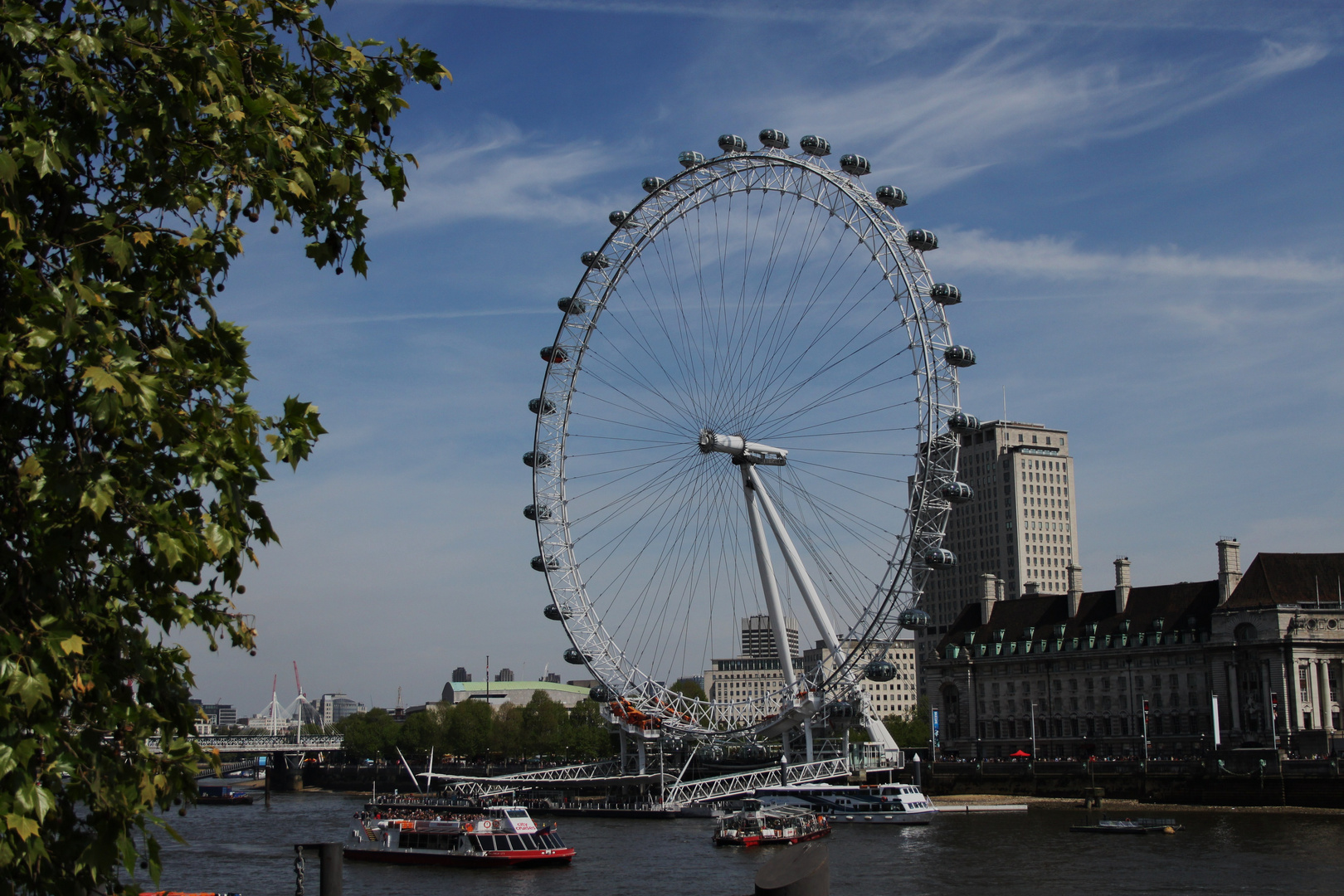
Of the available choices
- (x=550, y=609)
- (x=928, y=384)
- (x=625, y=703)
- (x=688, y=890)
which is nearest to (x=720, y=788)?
(x=625, y=703)

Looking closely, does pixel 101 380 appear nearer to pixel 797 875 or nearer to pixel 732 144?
pixel 797 875

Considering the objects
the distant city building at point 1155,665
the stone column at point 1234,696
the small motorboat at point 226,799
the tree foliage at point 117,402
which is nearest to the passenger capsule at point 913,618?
the distant city building at point 1155,665

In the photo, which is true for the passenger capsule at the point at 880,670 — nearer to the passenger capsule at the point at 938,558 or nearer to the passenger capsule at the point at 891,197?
the passenger capsule at the point at 938,558

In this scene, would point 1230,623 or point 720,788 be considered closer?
point 720,788

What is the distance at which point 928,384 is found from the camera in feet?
262

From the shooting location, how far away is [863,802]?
8812cm

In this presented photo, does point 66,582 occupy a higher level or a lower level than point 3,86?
lower

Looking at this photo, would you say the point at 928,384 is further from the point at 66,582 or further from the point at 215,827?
the point at 66,582

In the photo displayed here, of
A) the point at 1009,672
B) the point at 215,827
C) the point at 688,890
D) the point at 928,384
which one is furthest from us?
the point at 1009,672

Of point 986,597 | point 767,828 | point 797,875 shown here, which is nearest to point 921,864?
point 767,828

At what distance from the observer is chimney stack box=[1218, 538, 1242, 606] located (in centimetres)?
11600

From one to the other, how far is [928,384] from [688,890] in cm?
3717

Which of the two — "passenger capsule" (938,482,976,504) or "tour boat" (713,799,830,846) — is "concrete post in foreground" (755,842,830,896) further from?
"passenger capsule" (938,482,976,504)

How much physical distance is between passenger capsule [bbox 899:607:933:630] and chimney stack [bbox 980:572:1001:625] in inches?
2449
